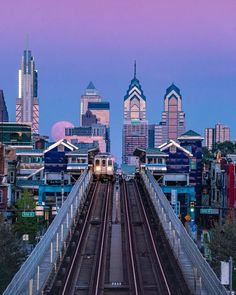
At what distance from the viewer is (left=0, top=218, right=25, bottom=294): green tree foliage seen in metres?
54.2

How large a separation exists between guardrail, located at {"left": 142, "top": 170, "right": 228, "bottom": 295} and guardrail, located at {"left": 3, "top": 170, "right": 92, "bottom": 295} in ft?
20.2

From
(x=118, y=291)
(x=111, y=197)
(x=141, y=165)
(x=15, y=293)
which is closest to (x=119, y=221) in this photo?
(x=111, y=197)

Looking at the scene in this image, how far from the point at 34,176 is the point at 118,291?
8814 cm

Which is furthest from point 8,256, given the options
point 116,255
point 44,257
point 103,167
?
point 103,167

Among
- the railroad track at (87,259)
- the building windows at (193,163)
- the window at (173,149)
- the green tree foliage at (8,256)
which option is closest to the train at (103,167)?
the window at (173,149)

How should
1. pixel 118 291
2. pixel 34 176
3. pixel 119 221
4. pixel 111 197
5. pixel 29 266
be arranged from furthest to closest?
pixel 34 176 → pixel 111 197 → pixel 119 221 → pixel 118 291 → pixel 29 266

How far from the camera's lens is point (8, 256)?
193ft

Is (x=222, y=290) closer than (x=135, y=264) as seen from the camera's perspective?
Yes

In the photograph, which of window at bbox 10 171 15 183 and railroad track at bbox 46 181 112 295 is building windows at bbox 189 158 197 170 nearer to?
window at bbox 10 171 15 183

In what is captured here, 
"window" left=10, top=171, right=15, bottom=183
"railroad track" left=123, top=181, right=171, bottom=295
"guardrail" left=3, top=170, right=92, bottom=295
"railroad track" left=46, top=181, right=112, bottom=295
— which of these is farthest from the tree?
"window" left=10, top=171, right=15, bottom=183

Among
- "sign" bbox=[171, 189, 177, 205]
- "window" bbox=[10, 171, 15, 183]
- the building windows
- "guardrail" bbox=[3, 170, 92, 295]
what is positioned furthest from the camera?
the building windows

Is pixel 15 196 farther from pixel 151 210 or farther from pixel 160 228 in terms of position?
pixel 160 228

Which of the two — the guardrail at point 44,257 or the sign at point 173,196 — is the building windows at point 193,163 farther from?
the guardrail at point 44,257

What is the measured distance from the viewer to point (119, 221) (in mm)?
73188
